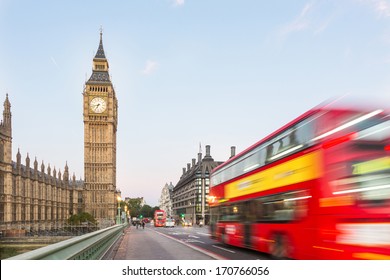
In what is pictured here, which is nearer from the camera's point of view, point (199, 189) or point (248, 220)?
point (248, 220)

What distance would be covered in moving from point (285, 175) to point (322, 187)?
2.22 meters

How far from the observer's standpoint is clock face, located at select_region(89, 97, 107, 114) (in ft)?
355

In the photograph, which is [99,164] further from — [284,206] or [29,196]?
[284,206]

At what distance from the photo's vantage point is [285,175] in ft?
38.1

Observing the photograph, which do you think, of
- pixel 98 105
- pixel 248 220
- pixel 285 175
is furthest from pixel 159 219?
pixel 285 175

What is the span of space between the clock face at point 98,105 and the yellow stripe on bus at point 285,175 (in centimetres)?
9662

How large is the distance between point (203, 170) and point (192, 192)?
1022cm

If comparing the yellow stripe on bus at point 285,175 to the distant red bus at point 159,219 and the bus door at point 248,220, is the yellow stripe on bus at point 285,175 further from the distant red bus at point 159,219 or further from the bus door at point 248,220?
the distant red bus at point 159,219

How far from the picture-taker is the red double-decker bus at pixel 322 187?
25.6ft

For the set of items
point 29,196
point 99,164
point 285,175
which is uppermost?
point 99,164

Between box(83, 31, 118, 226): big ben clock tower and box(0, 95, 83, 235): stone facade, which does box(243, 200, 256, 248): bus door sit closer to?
box(0, 95, 83, 235): stone facade

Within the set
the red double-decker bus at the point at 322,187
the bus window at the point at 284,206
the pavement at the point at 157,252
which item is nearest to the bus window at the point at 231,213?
the red double-decker bus at the point at 322,187

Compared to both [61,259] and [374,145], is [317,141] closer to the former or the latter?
[374,145]
